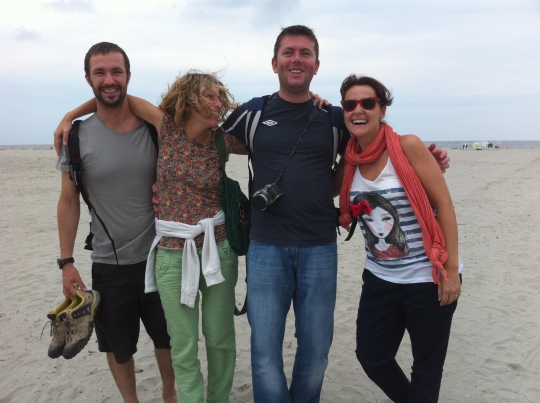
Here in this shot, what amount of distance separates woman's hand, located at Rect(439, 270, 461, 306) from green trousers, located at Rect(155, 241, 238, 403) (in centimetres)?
138

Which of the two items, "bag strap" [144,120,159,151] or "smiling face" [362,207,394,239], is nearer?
"smiling face" [362,207,394,239]

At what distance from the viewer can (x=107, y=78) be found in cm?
312

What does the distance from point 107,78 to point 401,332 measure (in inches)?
107

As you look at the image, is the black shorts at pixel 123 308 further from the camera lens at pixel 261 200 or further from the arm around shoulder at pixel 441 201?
the arm around shoulder at pixel 441 201

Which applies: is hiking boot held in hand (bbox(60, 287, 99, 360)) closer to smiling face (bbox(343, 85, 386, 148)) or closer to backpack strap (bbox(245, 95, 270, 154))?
backpack strap (bbox(245, 95, 270, 154))

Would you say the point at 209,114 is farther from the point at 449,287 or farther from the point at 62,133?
the point at 449,287

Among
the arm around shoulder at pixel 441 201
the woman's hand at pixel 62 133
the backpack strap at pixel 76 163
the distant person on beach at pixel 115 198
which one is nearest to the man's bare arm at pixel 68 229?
the distant person on beach at pixel 115 198

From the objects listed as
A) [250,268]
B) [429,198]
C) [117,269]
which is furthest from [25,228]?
[429,198]

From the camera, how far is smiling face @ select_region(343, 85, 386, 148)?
115 inches

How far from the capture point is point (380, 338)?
3166 millimetres

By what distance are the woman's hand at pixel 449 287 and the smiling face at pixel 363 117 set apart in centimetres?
100

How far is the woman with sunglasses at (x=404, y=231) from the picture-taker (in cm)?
280

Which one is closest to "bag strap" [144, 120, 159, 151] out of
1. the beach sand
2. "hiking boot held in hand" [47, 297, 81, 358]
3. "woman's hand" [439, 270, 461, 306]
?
"hiking boot held in hand" [47, 297, 81, 358]

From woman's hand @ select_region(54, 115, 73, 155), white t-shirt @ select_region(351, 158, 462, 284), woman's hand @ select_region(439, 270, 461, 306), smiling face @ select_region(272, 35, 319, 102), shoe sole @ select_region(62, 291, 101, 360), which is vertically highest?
smiling face @ select_region(272, 35, 319, 102)
